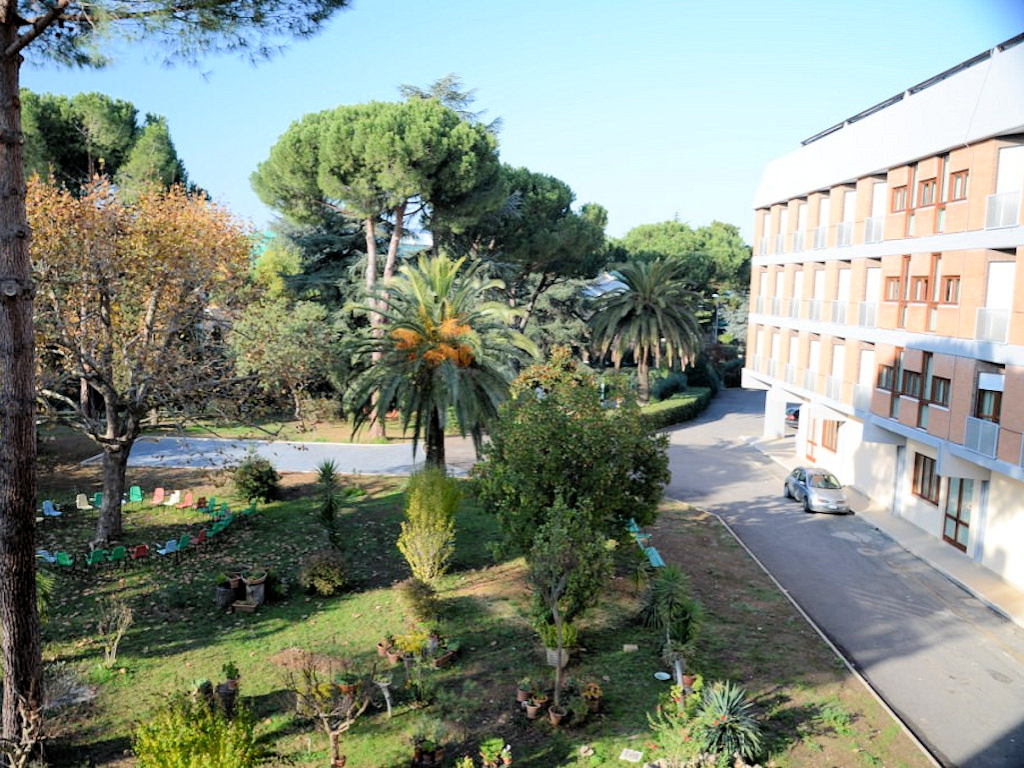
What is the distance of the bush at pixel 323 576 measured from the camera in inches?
596

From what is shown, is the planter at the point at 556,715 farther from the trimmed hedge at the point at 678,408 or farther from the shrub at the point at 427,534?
the trimmed hedge at the point at 678,408

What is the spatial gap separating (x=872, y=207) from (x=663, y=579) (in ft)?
51.2

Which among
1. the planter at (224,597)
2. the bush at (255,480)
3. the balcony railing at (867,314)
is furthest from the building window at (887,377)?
the planter at (224,597)

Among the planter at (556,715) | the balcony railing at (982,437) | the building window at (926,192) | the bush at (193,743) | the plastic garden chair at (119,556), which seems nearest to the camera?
the bush at (193,743)

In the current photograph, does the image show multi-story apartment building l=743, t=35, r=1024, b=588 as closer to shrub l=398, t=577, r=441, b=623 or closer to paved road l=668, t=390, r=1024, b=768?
paved road l=668, t=390, r=1024, b=768

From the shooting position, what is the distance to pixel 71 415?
16891 mm

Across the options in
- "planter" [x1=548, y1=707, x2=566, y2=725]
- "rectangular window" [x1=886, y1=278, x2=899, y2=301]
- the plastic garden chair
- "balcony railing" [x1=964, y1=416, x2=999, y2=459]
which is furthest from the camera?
"rectangular window" [x1=886, y1=278, x2=899, y2=301]

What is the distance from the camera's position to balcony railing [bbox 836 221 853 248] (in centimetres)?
2500

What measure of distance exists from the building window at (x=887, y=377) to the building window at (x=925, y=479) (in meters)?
2.03

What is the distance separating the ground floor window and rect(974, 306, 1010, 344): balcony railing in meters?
3.49

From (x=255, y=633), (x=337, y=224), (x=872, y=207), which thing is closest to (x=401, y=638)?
(x=255, y=633)

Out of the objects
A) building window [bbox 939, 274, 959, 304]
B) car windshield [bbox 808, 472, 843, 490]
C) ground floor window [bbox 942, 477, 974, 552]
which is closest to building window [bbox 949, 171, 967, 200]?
building window [bbox 939, 274, 959, 304]

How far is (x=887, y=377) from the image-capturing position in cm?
2192

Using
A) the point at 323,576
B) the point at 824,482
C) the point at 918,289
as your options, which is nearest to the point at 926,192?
the point at 918,289
